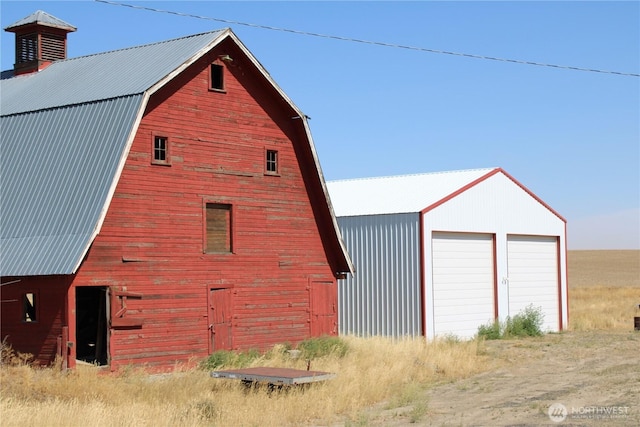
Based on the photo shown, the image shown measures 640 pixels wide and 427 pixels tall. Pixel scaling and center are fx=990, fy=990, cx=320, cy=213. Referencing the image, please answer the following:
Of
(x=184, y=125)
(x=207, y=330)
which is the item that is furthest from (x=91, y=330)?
(x=184, y=125)

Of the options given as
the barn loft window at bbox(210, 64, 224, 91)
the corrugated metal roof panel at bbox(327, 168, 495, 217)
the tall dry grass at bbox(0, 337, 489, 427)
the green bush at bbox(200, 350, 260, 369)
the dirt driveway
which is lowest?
the dirt driveway

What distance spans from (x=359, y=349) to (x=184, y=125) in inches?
293

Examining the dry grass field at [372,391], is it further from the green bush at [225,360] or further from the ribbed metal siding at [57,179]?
the ribbed metal siding at [57,179]

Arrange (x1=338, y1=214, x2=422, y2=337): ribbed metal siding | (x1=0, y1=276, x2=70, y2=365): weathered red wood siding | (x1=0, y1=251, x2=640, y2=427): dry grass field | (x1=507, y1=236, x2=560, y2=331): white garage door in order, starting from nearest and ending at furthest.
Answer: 1. (x1=0, y1=251, x2=640, y2=427): dry grass field
2. (x1=0, y1=276, x2=70, y2=365): weathered red wood siding
3. (x1=338, y1=214, x2=422, y2=337): ribbed metal siding
4. (x1=507, y1=236, x2=560, y2=331): white garage door

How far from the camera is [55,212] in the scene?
2236cm

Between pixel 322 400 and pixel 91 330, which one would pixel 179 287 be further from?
pixel 322 400

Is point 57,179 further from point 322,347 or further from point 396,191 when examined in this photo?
point 396,191

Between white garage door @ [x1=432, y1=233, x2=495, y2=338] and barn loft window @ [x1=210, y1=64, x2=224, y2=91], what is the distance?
9.64m

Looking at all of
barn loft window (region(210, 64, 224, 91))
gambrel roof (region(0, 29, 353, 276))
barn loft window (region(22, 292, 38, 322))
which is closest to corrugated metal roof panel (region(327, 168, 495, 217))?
gambrel roof (region(0, 29, 353, 276))

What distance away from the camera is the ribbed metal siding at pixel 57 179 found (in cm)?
2158

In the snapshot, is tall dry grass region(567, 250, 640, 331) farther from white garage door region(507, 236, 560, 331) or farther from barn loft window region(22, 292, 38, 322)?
barn loft window region(22, 292, 38, 322)

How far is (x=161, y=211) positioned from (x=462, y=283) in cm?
1251

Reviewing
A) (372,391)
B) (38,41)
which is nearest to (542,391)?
(372,391)

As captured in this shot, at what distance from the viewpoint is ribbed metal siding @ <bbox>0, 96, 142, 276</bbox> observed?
850 inches
